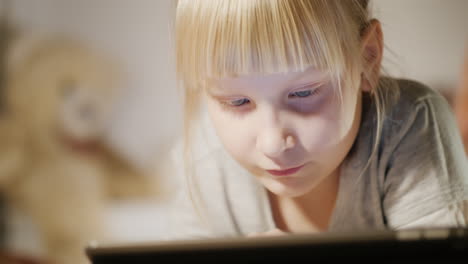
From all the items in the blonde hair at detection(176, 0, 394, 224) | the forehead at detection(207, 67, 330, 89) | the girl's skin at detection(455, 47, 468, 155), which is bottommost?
the girl's skin at detection(455, 47, 468, 155)

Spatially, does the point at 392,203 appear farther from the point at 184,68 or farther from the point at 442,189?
the point at 184,68

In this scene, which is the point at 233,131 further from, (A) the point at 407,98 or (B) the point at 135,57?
(B) the point at 135,57

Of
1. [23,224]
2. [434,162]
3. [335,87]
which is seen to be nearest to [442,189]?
[434,162]

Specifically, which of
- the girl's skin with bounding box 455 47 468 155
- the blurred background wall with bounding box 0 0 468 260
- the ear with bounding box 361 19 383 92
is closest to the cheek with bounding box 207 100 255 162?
the ear with bounding box 361 19 383 92

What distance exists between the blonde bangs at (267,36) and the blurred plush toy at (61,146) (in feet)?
2.99

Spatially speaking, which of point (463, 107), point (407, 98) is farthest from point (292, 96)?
point (463, 107)

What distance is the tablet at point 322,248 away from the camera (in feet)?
0.96

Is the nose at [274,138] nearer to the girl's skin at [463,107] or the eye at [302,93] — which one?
the eye at [302,93]

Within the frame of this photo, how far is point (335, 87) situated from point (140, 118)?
3.21ft

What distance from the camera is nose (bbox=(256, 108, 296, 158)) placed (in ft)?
1.33

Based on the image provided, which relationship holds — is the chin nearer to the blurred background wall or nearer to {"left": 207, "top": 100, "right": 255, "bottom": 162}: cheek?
{"left": 207, "top": 100, "right": 255, "bottom": 162}: cheek

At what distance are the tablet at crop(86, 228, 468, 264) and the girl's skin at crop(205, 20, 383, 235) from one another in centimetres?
12

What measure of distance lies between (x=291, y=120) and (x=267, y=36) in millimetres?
65

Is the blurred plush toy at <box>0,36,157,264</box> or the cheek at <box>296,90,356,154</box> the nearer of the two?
the cheek at <box>296,90,356,154</box>
